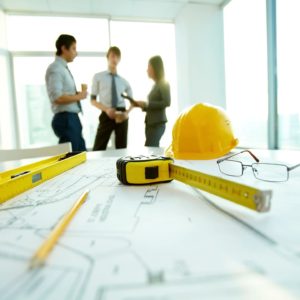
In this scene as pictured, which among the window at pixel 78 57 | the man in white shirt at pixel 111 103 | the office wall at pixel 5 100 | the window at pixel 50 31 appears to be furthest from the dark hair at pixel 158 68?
the office wall at pixel 5 100

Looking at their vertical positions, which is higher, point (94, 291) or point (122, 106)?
→ point (122, 106)

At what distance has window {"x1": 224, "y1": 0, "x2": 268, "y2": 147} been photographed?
8.94 ft

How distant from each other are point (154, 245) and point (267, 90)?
277 centimetres

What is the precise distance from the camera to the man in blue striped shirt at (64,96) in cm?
165

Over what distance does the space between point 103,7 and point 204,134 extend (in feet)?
9.86

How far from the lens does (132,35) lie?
3594mm

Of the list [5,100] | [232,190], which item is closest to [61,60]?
[232,190]

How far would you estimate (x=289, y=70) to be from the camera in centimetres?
243

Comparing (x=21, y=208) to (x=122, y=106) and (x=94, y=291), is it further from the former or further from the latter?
(x=122, y=106)

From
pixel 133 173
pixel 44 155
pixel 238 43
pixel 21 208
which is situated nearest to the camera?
pixel 21 208

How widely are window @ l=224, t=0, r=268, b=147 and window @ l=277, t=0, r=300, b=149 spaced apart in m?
0.15

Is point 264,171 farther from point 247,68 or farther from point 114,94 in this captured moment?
point 247,68

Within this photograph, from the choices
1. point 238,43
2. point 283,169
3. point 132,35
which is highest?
point 132,35

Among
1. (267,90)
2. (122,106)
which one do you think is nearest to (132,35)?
(122,106)
